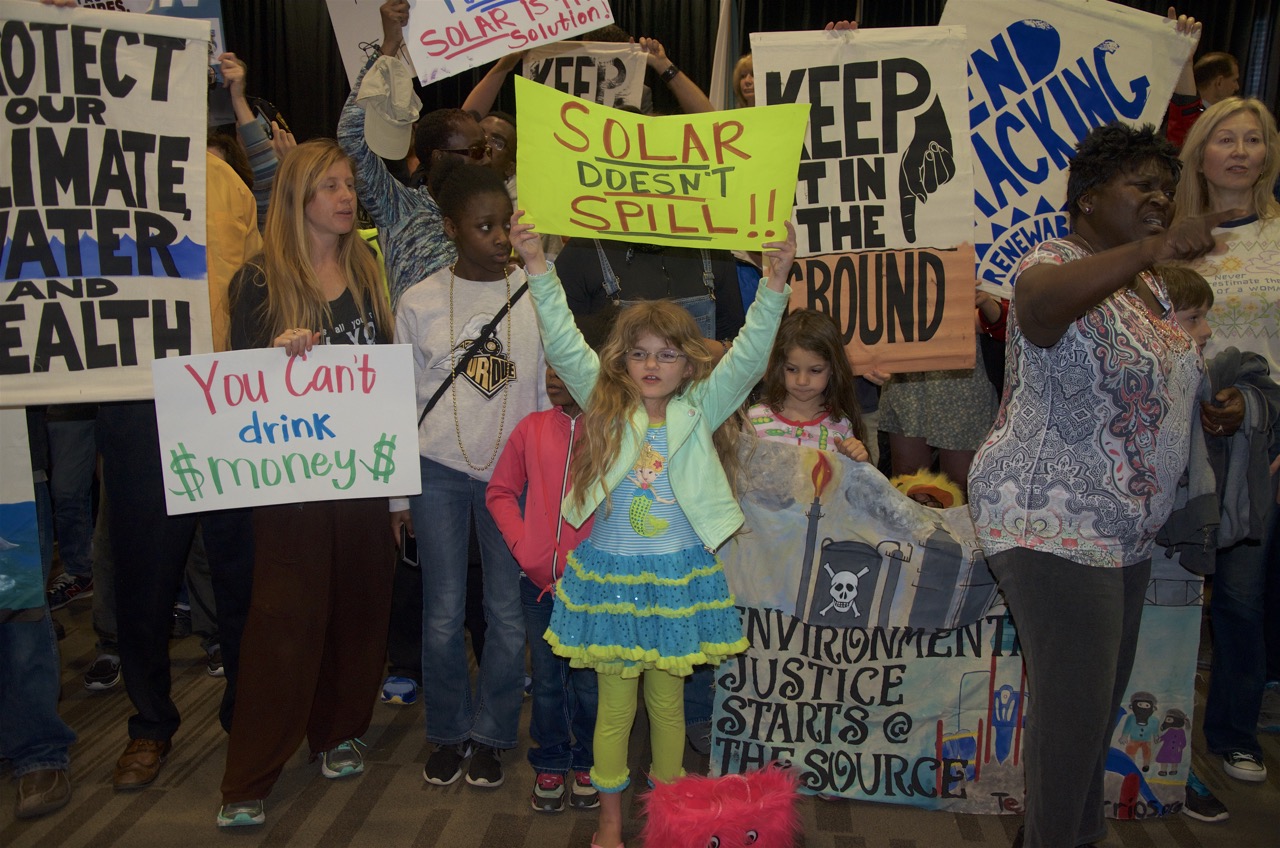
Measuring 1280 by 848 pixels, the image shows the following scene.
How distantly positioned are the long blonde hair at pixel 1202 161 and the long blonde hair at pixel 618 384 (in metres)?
1.62

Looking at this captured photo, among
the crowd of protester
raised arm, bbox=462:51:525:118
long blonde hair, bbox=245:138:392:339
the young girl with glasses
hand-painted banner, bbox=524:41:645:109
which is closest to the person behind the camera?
the crowd of protester

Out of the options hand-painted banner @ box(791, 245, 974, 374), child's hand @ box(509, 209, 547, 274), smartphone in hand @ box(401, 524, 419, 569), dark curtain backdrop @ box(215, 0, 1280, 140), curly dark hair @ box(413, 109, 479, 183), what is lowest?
smartphone in hand @ box(401, 524, 419, 569)

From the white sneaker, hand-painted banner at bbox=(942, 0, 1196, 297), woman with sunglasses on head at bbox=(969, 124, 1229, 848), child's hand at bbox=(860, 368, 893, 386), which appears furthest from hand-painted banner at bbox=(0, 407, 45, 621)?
the white sneaker

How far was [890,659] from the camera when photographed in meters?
3.02

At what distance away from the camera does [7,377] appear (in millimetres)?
2893

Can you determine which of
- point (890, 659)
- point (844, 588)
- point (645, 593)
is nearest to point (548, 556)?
point (645, 593)

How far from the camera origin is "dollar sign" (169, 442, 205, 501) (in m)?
2.93

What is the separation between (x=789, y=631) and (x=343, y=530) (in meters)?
1.34

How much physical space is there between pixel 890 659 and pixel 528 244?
153 cm

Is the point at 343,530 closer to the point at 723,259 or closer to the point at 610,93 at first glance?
the point at 723,259

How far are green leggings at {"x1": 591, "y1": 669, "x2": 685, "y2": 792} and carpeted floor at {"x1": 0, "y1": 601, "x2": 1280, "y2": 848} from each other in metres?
0.25

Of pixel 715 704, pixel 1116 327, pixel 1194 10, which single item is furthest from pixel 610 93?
pixel 1194 10

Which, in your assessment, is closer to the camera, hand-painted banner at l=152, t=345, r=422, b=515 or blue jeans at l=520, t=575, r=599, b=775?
hand-painted banner at l=152, t=345, r=422, b=515

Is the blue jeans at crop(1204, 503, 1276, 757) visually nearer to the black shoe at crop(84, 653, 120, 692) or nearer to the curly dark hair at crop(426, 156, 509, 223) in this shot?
the curly dark hair at crop(426, 156, 509, 223)
